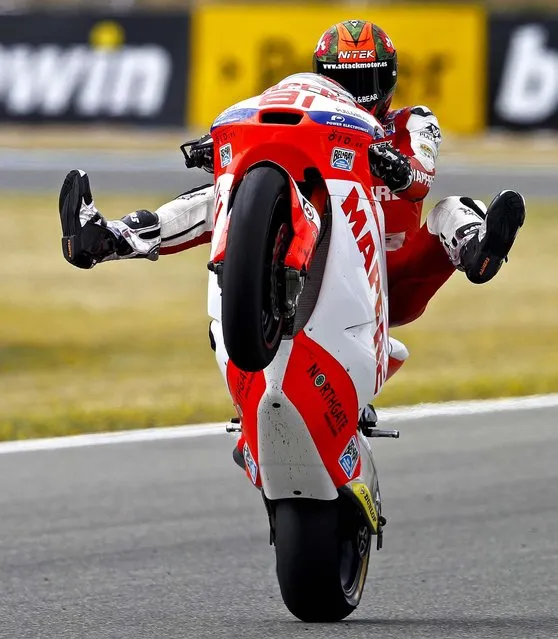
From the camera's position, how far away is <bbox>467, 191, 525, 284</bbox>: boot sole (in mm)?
4625

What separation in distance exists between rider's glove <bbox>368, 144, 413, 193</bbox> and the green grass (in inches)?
163

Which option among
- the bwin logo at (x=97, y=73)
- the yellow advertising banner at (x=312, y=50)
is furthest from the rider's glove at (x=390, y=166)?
the bwin logo at (x=97, y=73)

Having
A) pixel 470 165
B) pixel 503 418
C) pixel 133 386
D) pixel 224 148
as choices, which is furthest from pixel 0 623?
pixel 470 165

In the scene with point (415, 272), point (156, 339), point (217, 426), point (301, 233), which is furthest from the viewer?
point (156, 339)

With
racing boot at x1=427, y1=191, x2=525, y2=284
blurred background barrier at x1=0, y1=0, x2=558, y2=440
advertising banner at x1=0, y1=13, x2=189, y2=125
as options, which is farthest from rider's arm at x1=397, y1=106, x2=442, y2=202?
advertising banner at x1=0, y1=13, x2=189, y2=125

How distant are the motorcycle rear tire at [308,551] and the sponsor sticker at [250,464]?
106mm

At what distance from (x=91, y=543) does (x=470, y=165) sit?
15768mm

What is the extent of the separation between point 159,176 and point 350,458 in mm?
16319

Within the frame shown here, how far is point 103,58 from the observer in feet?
74.5

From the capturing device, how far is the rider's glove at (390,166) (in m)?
4.63

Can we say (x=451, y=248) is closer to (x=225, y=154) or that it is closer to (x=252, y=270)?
(x=225, y=154)

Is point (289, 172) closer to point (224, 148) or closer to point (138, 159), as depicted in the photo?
point (224, 148)

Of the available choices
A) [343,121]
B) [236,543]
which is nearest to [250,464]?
[343,121]

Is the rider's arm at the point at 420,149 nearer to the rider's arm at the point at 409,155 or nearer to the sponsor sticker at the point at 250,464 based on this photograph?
the rider's arm at the point at 409,155
